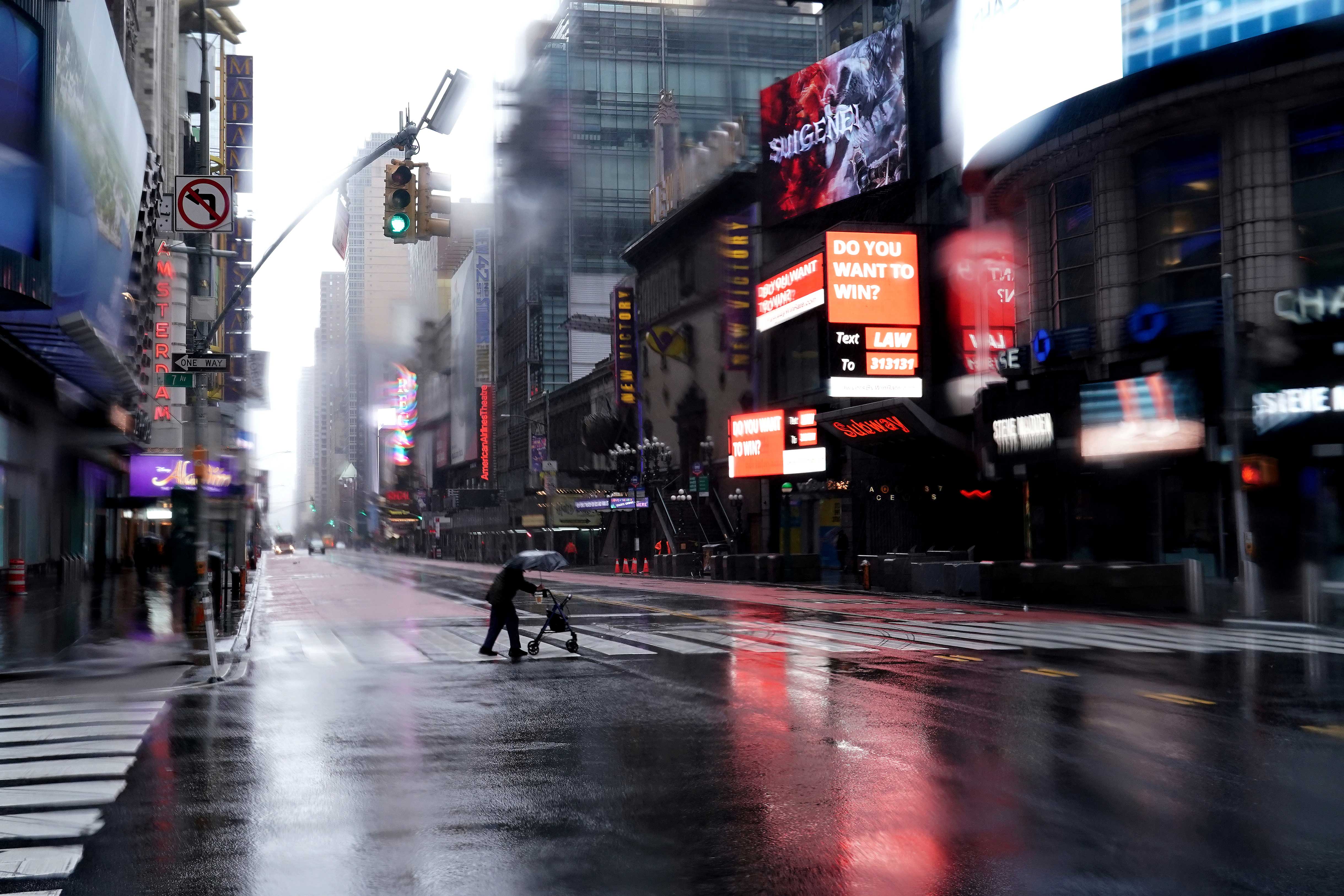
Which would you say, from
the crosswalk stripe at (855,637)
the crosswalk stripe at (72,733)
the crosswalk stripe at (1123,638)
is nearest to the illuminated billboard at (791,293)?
the crosswalk stripe at (855,637)

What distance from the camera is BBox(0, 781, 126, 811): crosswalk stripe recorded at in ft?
28.2

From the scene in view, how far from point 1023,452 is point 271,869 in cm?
3376

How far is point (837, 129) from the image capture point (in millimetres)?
53031

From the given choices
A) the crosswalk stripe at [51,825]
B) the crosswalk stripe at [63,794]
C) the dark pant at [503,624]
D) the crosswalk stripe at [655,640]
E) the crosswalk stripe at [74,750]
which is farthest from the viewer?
the crosswalk stripe at [655,640]

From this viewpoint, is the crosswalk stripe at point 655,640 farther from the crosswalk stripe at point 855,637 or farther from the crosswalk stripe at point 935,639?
the crosswalk stripe at point 935,639

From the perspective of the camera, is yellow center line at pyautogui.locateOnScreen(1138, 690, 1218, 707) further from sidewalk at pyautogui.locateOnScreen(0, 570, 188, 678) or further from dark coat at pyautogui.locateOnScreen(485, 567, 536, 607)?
sidewalk at pyautogui.locateOnScreen(0, 570, 188, 678)

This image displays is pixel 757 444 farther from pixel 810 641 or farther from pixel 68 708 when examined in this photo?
pixel 68 708

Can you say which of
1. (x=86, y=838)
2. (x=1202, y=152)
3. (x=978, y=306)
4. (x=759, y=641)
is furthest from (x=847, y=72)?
(x=86, y=838)

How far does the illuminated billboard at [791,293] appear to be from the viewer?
48625 mm

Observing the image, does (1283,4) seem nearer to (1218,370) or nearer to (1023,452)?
(1218,370)

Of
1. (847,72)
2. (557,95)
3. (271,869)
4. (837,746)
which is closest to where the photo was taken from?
(271,869)

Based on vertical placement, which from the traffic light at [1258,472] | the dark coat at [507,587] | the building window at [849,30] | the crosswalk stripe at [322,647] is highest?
the building window at [849,30]

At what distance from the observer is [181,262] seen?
2623 inches

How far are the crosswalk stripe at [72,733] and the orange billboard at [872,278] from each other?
3733 centimetres
